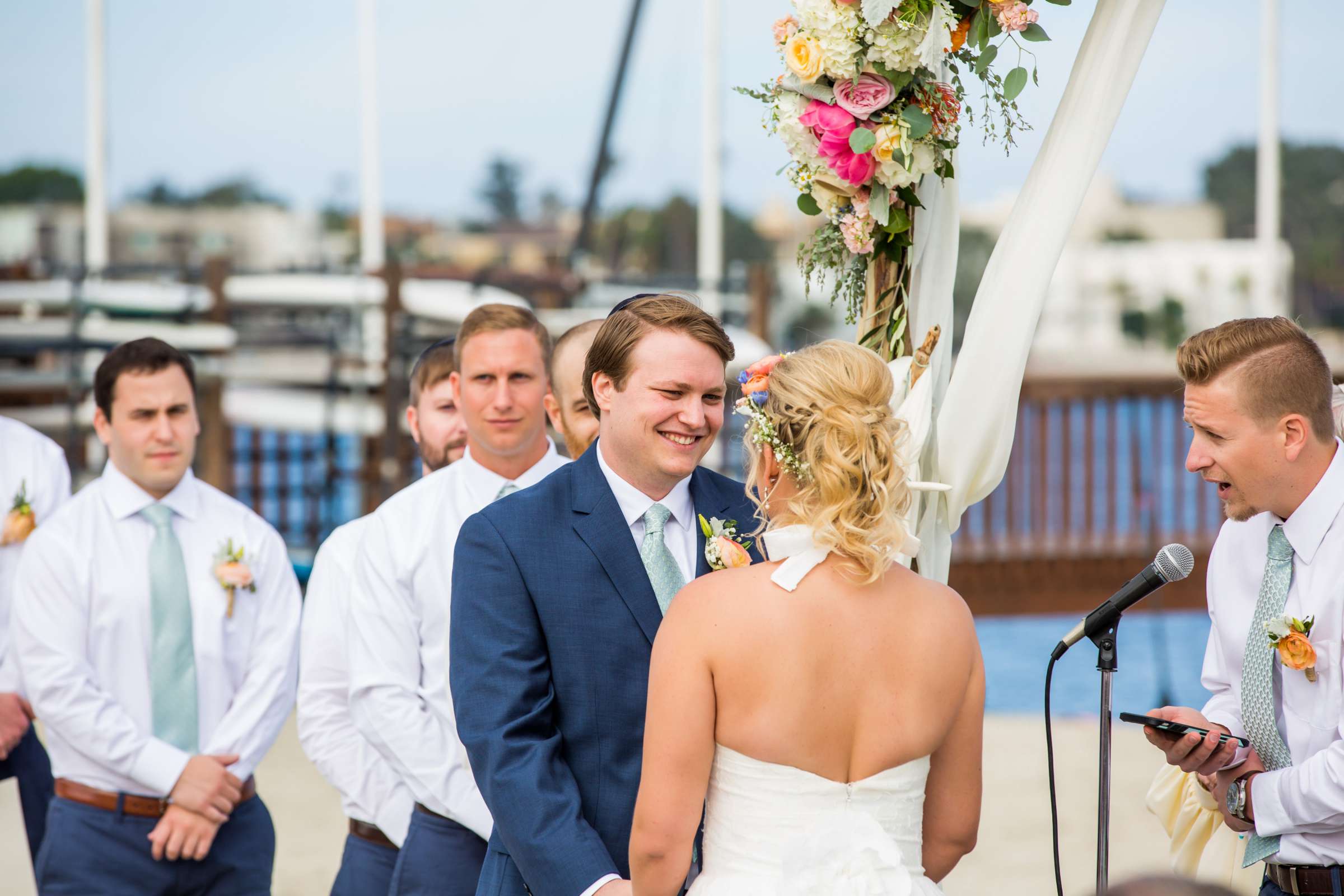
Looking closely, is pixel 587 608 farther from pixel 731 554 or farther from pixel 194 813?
pixel 194 813

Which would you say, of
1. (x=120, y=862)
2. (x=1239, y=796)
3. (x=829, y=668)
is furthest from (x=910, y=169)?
(x=120, y=862)

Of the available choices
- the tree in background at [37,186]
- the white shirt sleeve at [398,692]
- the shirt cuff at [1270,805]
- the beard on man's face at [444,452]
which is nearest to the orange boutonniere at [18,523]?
the beard on man's face at [444,452]

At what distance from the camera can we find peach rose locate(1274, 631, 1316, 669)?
7.59 feet

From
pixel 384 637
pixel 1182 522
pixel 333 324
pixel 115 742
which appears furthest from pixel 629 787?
pixel 333 324

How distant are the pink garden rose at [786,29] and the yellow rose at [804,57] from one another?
0.06 m

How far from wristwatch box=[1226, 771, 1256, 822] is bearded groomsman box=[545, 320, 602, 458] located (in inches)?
62.8

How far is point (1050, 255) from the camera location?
2324mm

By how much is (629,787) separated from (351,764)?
49.5 inches

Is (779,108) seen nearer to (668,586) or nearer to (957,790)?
(668,586)

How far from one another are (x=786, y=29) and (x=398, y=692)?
64.0 inches

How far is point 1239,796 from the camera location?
2441 millimetres

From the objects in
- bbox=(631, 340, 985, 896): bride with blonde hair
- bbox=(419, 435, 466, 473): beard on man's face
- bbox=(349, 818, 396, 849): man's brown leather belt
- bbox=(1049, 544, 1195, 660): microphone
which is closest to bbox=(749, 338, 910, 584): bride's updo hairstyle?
bbox=(631, 340, 985, 896): bride with blonde hair

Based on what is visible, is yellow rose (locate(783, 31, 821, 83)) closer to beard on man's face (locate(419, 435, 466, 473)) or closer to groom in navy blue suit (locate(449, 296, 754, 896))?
groom in navy blue suit (locate(449, 296, 754, 896))

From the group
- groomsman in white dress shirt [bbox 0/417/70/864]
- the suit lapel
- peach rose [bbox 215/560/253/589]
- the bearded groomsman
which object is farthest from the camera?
groomsman in white dress shirt [bbox 0/417/70/864]
